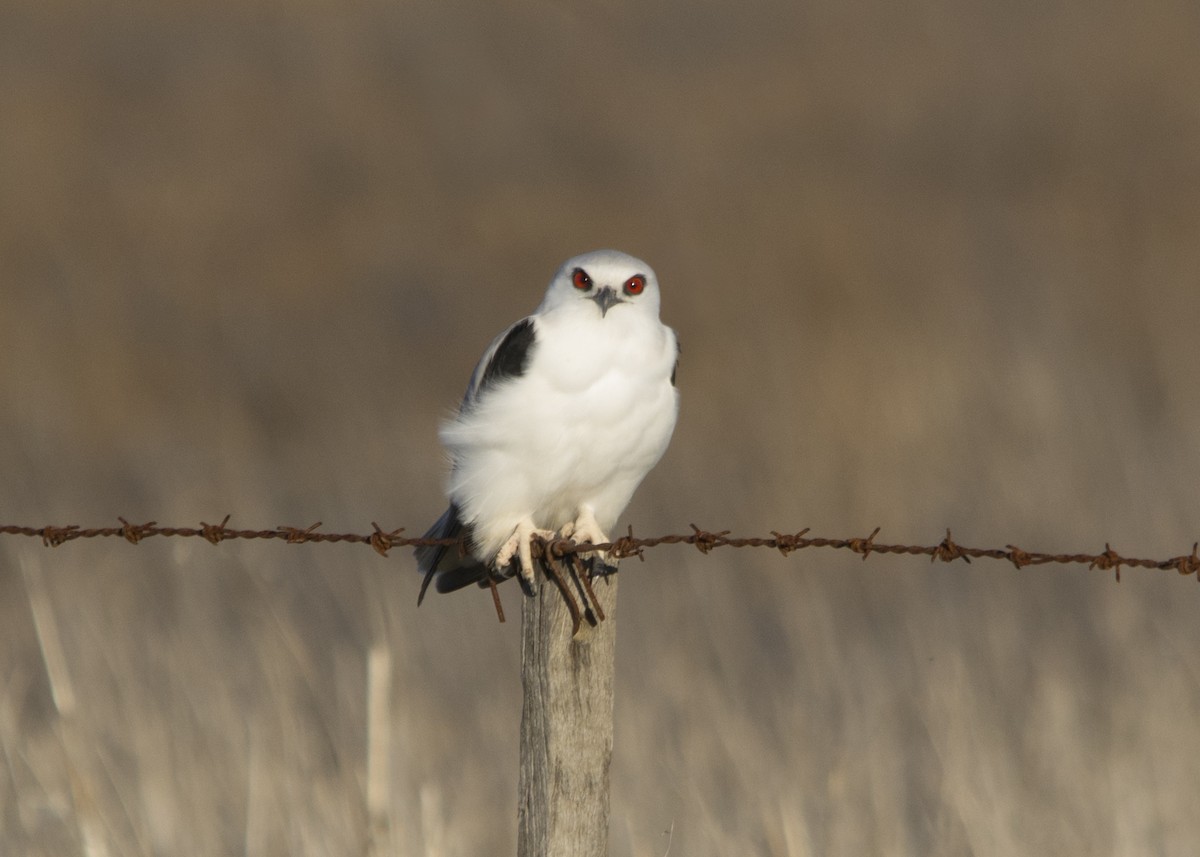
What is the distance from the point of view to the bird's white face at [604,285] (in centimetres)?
379

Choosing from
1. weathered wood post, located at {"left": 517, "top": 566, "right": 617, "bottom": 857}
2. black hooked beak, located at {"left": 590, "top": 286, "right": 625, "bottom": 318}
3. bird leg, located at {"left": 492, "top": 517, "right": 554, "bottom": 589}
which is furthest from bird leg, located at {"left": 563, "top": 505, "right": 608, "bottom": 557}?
weathered wood post, located at {"left": 517, "top": 566, "right": 617, "bottom": 857}

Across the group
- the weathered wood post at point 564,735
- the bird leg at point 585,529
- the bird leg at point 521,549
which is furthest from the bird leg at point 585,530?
the weathered wood post at point 564,735

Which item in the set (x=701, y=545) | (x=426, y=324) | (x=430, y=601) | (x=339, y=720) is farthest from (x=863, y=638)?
(x=426, y=324)

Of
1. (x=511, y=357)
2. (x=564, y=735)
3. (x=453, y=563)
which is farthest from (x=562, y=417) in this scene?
(x=564, y=735)

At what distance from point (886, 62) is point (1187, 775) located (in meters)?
12.4

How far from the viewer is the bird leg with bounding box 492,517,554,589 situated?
350 centimetres

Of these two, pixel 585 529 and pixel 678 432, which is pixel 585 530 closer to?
pixel 585 529

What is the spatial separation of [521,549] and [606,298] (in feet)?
2.10

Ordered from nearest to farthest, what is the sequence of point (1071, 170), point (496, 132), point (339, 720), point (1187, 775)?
point (1187, 775) < point (339, 720) < point (1071, 170) < point (496, 132)

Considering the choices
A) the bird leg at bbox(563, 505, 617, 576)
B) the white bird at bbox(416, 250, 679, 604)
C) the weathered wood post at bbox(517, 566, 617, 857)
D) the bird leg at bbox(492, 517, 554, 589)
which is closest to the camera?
the weathered wood post at bbox(517, 566, 617, 857)

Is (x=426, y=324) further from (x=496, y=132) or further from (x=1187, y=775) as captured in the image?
(x=1187, y=775)

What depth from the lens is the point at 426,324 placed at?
39.1ft

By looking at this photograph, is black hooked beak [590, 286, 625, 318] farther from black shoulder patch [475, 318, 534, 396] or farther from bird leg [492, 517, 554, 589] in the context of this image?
bird leg [492, 517, 554, 589]

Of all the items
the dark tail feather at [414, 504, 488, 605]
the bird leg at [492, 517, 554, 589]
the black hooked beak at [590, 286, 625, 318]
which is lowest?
Result: the bird leg at [492, 517, 554, 589]
